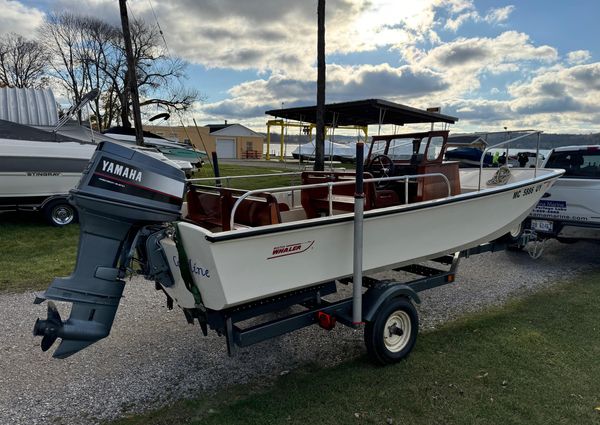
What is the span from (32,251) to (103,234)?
5.62 m

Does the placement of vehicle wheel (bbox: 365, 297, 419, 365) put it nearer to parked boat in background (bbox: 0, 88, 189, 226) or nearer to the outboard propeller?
the outboard propeller

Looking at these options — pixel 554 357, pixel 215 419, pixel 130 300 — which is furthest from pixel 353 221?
pixel 130 300

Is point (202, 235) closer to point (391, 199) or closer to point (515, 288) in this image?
point (391, 199)

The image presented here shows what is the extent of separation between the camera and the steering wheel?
5461 millimetres

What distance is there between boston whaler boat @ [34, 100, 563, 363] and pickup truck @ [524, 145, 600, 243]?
2798 mm

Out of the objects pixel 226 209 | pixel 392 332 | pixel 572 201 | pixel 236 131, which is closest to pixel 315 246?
pixel 226 209

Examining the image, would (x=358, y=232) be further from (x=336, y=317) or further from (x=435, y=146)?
(x=435, y=146)

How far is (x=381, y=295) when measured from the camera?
3789mm

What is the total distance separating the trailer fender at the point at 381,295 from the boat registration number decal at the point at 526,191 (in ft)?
7.51

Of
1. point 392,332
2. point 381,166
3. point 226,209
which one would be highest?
point 381,166

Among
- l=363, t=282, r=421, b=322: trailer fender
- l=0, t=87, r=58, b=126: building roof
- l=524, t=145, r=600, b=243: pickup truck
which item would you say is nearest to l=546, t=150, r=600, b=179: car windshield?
l=524, t=145, r=600, b=243: pickup truck

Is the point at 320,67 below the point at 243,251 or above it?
above

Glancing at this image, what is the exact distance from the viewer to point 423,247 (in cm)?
432

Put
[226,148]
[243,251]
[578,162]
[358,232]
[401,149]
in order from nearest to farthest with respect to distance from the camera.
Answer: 1. [243,251]
2. [358,232]
3. [401,149]
4. [578,162]
5. [226,148]
